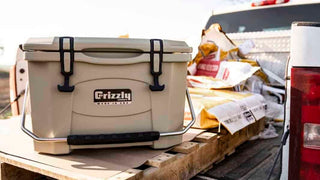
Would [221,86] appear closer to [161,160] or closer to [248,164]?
[248,164]

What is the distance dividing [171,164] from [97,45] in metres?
0.63

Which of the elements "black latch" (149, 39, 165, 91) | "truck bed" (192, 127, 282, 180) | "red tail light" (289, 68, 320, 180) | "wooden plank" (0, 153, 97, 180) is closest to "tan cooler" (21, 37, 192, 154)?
"black latch" (149, 39, 165, 91)

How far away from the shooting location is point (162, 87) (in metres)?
1.53

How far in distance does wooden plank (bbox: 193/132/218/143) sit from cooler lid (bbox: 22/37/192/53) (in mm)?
551

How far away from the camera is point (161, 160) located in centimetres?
146

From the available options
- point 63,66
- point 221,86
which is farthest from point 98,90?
point 221,86

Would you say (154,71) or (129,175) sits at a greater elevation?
(154,71)

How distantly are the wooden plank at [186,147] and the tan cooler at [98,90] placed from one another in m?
0.11

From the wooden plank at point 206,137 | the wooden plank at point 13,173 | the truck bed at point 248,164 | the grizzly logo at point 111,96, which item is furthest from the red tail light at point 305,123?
the wooden plank at point 13,173

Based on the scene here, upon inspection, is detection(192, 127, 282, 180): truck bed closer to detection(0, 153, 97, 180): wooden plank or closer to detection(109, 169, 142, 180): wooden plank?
detection(109, 169, 142, 180): wooden plank

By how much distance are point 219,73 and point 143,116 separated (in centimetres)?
148

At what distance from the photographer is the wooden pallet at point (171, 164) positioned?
1.35 meters

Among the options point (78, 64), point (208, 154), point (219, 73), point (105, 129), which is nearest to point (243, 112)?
point (208, 154)

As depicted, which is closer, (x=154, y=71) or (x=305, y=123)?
(x=305, y=123)
